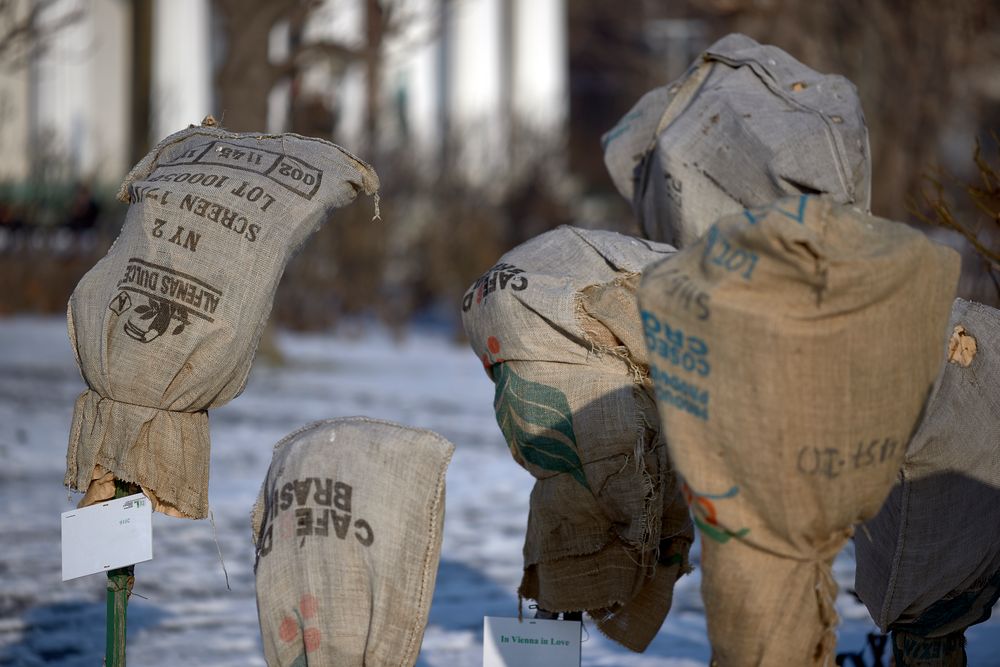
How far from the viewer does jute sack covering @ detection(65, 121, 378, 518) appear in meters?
2.84

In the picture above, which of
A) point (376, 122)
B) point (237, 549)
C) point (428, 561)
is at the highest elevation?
point (376, 122)

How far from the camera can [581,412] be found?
9.43 ft

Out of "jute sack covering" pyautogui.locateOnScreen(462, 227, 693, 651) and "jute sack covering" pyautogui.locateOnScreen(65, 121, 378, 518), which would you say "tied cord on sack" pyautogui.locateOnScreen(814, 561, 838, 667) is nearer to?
"jute sack covering" pyautogui.locateOnScreen(462, 227, 693, 651)

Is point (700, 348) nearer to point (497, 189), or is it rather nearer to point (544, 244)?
point (544, 244)

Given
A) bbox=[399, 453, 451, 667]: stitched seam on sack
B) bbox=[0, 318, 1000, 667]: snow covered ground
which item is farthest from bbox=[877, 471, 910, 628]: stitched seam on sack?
bbox=[0, 318, 1000, 667]: snow covered ground

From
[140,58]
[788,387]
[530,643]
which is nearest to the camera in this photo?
[788,387]

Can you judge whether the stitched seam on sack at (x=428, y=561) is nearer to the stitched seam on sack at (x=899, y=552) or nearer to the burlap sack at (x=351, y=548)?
the burlap sack at (x=351, y=548)

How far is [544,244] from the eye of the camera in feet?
10.1

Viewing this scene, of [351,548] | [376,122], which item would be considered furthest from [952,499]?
[376,122]

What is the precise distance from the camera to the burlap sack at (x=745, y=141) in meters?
3.34

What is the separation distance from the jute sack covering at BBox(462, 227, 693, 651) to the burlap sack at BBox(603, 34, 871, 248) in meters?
0.54

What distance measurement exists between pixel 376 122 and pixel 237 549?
9365 millimetres

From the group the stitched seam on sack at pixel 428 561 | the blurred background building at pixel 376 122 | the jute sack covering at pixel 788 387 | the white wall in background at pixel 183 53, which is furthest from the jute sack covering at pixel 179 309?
the white wall in background at pixel 183 53

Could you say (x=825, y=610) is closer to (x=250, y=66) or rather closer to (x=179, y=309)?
(x=179, y=309)
